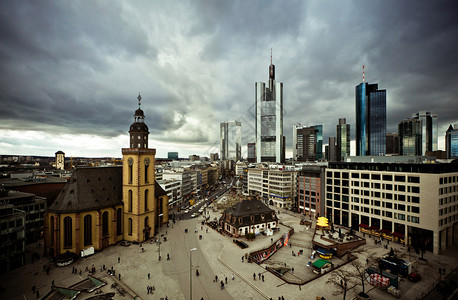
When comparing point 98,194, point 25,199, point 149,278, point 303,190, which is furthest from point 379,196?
point 25,199

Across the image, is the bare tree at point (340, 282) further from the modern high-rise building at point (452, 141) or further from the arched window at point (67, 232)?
the modern high-rise building at point (452, 141)

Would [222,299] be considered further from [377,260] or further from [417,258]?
[417,258]

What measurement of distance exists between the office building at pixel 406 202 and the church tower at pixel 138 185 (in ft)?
175

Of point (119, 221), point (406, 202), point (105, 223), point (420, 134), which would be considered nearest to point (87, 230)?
point (105, 223)

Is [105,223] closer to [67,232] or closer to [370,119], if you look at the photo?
[67,232]

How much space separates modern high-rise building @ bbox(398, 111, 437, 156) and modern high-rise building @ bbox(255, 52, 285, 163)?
115m

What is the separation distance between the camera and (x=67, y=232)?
36688 mm

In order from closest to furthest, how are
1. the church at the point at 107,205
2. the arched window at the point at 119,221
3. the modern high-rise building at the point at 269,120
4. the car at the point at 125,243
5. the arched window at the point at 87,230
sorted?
the church at the point at 107,205
the arched window at the point at 87,230
the car at the point at 125,243
the arched window at the point at 119,221
the modern high-rise building at the point at 269,120

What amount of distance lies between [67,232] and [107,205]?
7544 mm

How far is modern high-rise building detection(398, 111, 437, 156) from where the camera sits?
165 metres

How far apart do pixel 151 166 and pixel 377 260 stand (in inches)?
1964

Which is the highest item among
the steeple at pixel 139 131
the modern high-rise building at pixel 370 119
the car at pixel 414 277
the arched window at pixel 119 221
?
the modern high-rise building at pixel 370 119

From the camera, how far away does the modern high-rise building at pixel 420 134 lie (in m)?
165

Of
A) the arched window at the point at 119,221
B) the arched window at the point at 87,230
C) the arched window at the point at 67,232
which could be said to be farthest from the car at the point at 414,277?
the arched window at the point at 67,232
